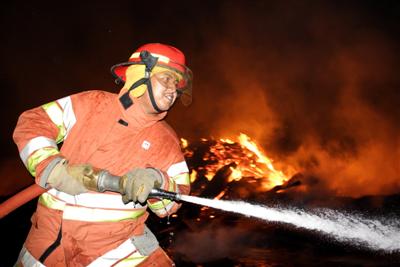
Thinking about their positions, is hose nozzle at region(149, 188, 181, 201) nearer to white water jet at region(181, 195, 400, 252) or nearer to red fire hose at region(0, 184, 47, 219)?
white water jet at region(181, 195, 400, 252)

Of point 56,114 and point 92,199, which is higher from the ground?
point 56,114

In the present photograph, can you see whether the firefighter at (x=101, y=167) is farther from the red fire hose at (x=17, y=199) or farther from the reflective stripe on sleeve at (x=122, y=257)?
the red fire hose at (x=17, y=199)

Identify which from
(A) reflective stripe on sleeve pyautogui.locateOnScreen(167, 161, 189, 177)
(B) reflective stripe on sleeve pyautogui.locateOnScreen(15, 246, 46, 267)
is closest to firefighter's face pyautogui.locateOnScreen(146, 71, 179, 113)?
(A) reflective stripe on sleeve pyautogui.locateOnScreen(167, 161, 189, 177)

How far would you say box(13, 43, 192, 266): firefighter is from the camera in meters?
2.24

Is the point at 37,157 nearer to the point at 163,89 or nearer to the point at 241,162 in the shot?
the point at 163,89

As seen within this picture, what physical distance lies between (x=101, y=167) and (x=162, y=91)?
0.75 m

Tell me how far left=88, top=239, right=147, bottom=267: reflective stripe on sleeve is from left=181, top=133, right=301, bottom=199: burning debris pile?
10.7m

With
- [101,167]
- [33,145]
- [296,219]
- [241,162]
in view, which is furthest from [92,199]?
[241,162]

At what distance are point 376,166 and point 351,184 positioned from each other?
5.06 ft

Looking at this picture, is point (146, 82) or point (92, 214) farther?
point (146, 82)

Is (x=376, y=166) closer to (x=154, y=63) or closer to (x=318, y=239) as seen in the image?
(x=318, y=239)

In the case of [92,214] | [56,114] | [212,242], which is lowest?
[212,242]

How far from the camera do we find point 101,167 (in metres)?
2.49

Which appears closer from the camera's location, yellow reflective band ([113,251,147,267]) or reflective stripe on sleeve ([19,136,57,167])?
reflective stripe on sleeve ([19,136,57,167])
